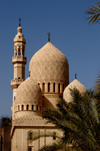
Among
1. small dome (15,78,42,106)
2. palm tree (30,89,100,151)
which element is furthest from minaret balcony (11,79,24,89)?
palm tree (30,89,100,151)

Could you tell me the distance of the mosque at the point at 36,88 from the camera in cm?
3172

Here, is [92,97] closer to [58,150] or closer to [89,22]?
[58,150]

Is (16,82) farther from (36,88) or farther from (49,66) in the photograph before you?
(36,88)

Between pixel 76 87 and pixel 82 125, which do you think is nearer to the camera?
pixel 82 125

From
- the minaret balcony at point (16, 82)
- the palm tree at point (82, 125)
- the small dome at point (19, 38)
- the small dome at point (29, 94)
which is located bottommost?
the palm tree at point (82, 125)

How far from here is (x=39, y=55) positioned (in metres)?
36.1

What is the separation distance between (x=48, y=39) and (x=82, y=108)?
22543 mm

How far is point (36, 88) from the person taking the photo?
33156 mm

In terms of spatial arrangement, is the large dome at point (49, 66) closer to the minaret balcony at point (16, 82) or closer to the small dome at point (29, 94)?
the minaret balcony at point (16, 82)

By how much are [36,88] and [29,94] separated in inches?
31.8

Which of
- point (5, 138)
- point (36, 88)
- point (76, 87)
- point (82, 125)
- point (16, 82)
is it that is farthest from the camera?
point (5, 138)

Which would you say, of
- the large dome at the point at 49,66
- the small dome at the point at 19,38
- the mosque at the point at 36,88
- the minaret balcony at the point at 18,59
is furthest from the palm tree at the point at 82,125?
the small dome at the point at 19,38

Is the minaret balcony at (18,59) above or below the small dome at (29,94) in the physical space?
above

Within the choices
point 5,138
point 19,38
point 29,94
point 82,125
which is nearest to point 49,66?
point 29,94
